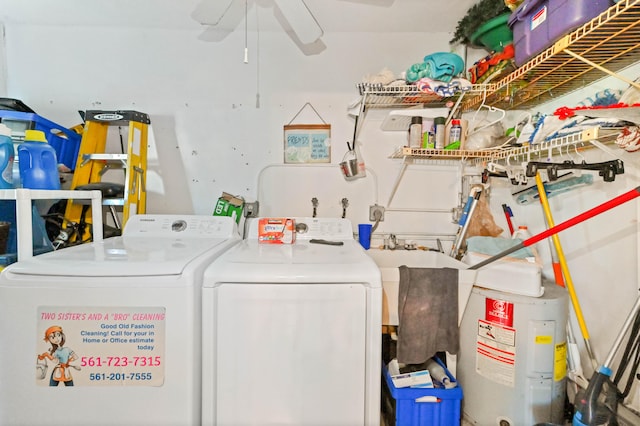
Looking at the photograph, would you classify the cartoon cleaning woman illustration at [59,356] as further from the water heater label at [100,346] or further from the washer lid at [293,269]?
the washer lid at [293,269]

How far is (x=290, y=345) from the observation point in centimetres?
109

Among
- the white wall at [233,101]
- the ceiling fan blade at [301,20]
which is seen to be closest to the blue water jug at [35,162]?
the white wall at [233,101]

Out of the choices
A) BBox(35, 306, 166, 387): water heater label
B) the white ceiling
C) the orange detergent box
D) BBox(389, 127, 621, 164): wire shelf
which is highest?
the white ceiling

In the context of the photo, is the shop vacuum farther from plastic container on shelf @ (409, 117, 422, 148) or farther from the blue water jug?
the blue water jug

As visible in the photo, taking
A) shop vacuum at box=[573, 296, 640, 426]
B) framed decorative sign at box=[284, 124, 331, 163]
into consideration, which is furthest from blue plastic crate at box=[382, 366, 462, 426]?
framed decorative sign at box=[284, 124, 331, 163]

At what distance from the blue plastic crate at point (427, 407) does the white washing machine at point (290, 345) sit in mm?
318

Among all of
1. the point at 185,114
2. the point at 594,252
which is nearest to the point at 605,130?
the point at 594,252

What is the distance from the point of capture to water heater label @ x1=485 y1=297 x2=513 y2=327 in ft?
4.11

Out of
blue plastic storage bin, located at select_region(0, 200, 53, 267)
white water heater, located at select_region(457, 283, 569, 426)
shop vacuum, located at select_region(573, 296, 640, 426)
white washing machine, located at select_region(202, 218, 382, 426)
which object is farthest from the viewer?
blue plastic storage bin, located at select_region(0, 200, 53, 267)

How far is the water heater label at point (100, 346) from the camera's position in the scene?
1.01 meters

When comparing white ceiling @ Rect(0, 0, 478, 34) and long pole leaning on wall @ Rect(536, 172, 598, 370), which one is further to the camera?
white ceiling @ Rect(0, 0, 478, 34)

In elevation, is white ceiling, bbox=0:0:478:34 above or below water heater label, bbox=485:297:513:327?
above

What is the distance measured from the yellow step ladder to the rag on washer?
164 cm

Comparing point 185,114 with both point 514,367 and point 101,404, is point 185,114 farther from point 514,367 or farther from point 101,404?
point 514,367
